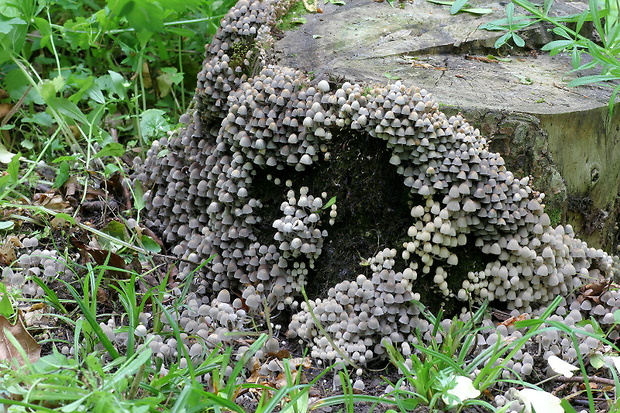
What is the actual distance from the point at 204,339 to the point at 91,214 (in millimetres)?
1311

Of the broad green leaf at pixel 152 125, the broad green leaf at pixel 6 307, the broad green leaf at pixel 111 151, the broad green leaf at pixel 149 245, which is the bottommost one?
the broad green leaf at pixel 149 245

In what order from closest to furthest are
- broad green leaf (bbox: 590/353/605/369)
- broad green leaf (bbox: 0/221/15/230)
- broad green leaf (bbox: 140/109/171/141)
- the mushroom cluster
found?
broad green leaf (bbox: 590/353/605/369), the mushroom cluster, broad green leaf (bbox: 0/221/15/230), broad green leaf (bbox: 140/109/171/141)

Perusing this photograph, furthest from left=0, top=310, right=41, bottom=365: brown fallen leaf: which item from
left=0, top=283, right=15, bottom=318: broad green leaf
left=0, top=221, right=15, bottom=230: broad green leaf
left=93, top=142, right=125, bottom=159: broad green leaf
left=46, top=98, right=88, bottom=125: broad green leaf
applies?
left=46, top=98, right=88, bottom=125: broad green leaf

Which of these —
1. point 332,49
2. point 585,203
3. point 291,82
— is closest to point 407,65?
point 332,49

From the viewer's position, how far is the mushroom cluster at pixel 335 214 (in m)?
2.32

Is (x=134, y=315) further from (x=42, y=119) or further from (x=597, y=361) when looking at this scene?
(x=42, y=119)

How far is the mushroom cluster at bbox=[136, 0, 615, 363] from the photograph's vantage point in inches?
91.5

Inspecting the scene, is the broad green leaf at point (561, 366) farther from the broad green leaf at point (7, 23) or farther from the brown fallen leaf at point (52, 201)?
the broad green leaf at point (7, 23)

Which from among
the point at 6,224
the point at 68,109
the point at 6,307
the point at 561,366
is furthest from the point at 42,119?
the point at 561,366

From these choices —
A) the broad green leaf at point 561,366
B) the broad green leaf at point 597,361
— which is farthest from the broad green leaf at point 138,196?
the broad green leaf at point 597,361

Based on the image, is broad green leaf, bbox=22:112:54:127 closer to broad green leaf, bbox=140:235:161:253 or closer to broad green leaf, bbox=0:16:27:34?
broad green leaf, bbox=0:16:27:34

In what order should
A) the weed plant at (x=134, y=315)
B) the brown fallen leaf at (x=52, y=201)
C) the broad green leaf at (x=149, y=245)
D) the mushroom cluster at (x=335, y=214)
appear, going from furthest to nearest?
the brown fallen leaf at (x=52, y=201), the broad green leaf at (x=149, y=245), the mushroom cluster at (x=335, y=214), the weed plant at (x=134, y=315)

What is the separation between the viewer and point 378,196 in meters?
2.55

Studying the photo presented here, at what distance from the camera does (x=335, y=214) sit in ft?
8.26
